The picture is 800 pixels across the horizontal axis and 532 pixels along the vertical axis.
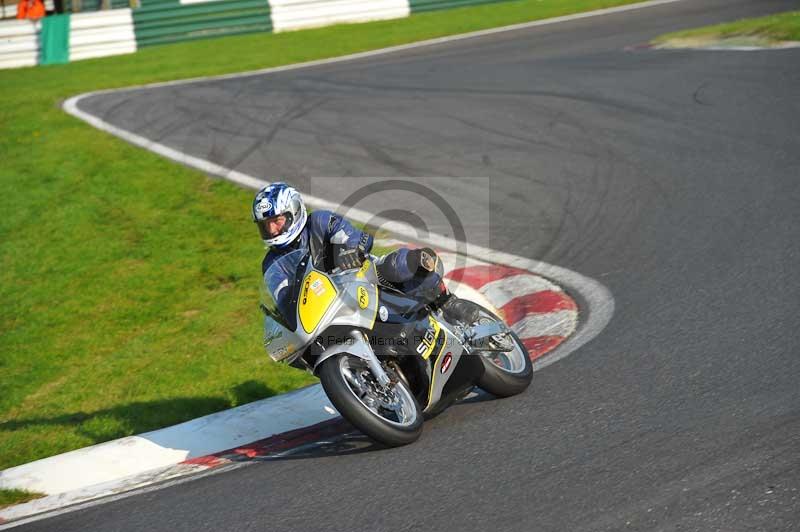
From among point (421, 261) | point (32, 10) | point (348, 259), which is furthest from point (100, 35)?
point (421, 261)

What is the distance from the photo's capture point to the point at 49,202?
11.4 m

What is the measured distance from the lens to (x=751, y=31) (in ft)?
56.2

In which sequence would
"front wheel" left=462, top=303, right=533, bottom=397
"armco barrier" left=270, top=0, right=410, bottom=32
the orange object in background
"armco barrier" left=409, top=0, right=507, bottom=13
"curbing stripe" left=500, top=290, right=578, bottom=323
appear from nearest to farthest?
"front wheel" left=462, top=303, right=533, bottom=397, "curbing stripe" left=500, top=290, right=578, bottom=323, "armco barrier" left=270, top=0, right=410, bottom=32, "armco barrier" left=409, top=0, right=507, bottom=13, the orange object in background

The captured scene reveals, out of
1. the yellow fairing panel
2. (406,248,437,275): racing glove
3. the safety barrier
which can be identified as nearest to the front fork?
the yellow fairing panel

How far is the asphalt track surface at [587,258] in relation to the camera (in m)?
4.32

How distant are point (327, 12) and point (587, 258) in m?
18.8

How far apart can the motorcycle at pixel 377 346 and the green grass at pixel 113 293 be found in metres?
1.62

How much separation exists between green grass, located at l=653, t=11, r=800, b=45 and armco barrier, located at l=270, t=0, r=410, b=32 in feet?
31.3

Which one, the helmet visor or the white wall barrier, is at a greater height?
the white wall barrier

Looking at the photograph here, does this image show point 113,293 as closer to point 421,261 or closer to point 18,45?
point 421,261

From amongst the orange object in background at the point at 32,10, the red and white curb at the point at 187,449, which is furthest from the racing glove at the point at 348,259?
the orange object in background at the point at 32,10

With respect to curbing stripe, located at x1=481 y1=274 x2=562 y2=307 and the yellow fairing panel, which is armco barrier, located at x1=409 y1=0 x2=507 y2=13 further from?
the yellow fairing panel

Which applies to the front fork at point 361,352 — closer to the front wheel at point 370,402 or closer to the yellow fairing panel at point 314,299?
the front wheel at point 370,402

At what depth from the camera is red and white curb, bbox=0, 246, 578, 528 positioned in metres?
5.52
